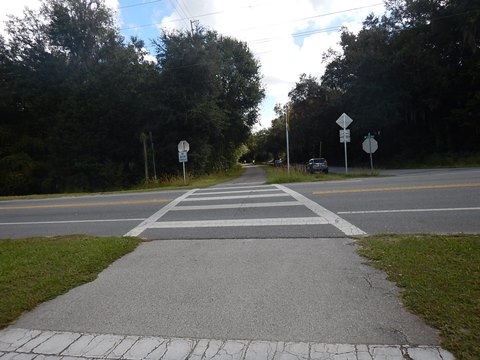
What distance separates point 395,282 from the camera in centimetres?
418

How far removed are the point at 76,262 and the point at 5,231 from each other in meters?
5.69

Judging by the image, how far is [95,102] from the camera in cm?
2980

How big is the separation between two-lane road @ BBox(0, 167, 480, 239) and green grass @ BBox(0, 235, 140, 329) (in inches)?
49.6

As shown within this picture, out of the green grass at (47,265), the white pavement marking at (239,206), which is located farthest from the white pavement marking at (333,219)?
the green grass at (47,265)

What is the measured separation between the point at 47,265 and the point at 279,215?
203 inches

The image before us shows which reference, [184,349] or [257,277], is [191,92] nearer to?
[257,277]

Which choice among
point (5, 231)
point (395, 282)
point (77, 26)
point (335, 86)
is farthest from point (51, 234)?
point (335, 86)

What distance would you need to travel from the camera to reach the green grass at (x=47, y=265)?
425 cm

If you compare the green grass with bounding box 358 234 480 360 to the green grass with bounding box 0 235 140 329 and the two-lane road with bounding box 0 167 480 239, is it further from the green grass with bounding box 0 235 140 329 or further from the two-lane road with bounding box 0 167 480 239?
the green grass with bounding box 0 235 140 329

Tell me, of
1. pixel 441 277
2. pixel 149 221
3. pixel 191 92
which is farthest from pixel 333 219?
pixel 191 92

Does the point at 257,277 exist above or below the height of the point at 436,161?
below

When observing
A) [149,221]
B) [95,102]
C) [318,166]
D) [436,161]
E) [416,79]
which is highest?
[416,79]

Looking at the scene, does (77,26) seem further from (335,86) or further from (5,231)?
(335,86)

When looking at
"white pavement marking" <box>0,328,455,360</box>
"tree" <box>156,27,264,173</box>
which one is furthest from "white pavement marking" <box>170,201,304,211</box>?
"tree" <box>156,27,264,173</box>
